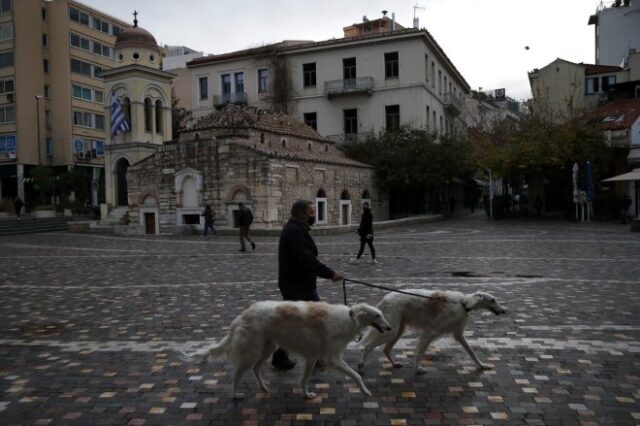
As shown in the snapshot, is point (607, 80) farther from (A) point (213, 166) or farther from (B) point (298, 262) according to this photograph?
(B) point (298, 262)

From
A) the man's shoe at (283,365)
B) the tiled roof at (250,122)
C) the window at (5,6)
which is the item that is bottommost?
the man's shoe at (283,365)

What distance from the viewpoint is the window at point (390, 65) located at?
43.8 metres

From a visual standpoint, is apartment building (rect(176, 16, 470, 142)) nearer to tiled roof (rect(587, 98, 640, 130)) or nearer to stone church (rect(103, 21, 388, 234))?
stone church (rect(103, 21, 388, 234))

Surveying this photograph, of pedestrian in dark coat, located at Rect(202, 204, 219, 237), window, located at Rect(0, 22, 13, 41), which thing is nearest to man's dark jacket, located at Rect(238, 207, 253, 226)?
pedestrian in dark coat, located at Rect(202, 204, 219, 237)

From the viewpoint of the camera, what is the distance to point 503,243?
66.8 ft

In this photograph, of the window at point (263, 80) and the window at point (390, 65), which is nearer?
the window at point (390, 65)

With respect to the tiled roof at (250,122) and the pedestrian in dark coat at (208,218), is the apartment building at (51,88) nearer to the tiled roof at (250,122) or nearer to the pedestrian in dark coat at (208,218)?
the tiled roof at (250,122)

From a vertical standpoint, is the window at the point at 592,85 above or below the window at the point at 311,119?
above

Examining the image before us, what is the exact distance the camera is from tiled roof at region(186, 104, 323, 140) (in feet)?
103

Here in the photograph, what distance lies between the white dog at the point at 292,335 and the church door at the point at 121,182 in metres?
35.3

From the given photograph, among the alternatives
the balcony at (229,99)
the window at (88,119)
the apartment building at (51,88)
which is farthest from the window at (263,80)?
the window at (88,119)

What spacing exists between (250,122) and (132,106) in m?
11.0

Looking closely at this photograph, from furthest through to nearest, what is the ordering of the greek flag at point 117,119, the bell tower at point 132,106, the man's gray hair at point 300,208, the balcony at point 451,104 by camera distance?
1. the balcony at point 451,104
2. the bell tower at point 132,106
3. the greek flag at point 117,119
4. the man's gray hair at point 300,208

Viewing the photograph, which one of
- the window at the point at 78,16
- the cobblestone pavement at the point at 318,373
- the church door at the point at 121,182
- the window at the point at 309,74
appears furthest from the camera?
the window at the point at 78,16
